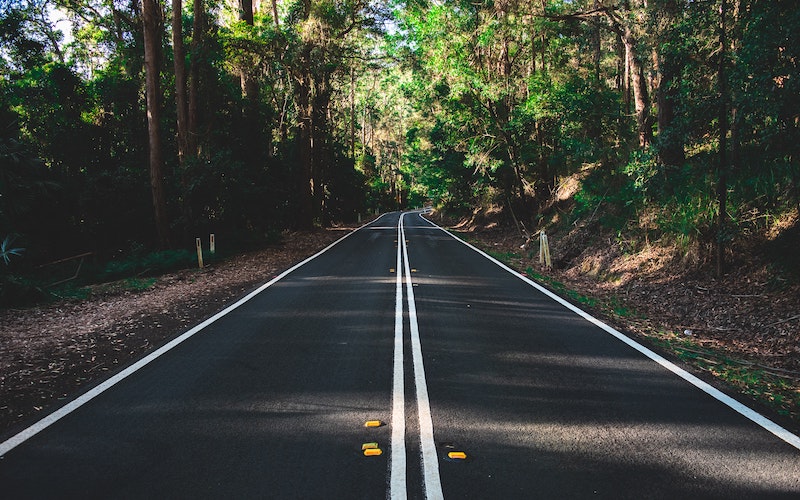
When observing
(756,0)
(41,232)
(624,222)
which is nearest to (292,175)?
(41,232)

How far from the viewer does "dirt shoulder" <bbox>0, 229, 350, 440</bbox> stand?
5.38m

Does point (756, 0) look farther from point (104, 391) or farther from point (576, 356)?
point (104, 391)

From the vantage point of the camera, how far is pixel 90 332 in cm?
778

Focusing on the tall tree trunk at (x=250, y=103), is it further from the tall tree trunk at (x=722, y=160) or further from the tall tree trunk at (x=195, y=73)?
the tall tree trunk at (x=722, y=160)

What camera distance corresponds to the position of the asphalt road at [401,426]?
350cm

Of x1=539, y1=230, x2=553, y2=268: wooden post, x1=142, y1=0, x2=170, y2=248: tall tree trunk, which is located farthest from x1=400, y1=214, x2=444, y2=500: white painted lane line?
x1=142, y1=0, x2=170, y2=248: tall tree trunk

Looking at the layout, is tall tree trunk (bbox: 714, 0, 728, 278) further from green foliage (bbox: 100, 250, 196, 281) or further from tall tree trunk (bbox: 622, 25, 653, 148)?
green foliage (bbox: 100, 250, 196, 281)

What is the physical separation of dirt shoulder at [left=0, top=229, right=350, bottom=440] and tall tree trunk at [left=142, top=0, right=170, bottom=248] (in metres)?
4.56

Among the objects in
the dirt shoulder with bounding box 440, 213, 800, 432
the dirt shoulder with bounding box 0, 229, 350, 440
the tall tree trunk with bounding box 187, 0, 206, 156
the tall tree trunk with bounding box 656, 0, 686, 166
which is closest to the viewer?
the dirt shoulder with bounding box 0, 229, 350, 440

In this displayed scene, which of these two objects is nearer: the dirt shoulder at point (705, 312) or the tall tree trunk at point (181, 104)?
the dirt shoulder at point (705, 312)

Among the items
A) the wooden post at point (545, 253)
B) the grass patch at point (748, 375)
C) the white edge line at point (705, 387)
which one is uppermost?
the wooden post at point (545, 253)

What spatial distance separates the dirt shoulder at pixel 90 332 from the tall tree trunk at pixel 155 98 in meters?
4.56

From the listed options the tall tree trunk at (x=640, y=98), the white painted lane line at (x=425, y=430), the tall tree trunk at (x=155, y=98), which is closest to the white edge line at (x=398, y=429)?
the white painted lane line at (x=425, y=430)

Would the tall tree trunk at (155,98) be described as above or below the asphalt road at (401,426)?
above
